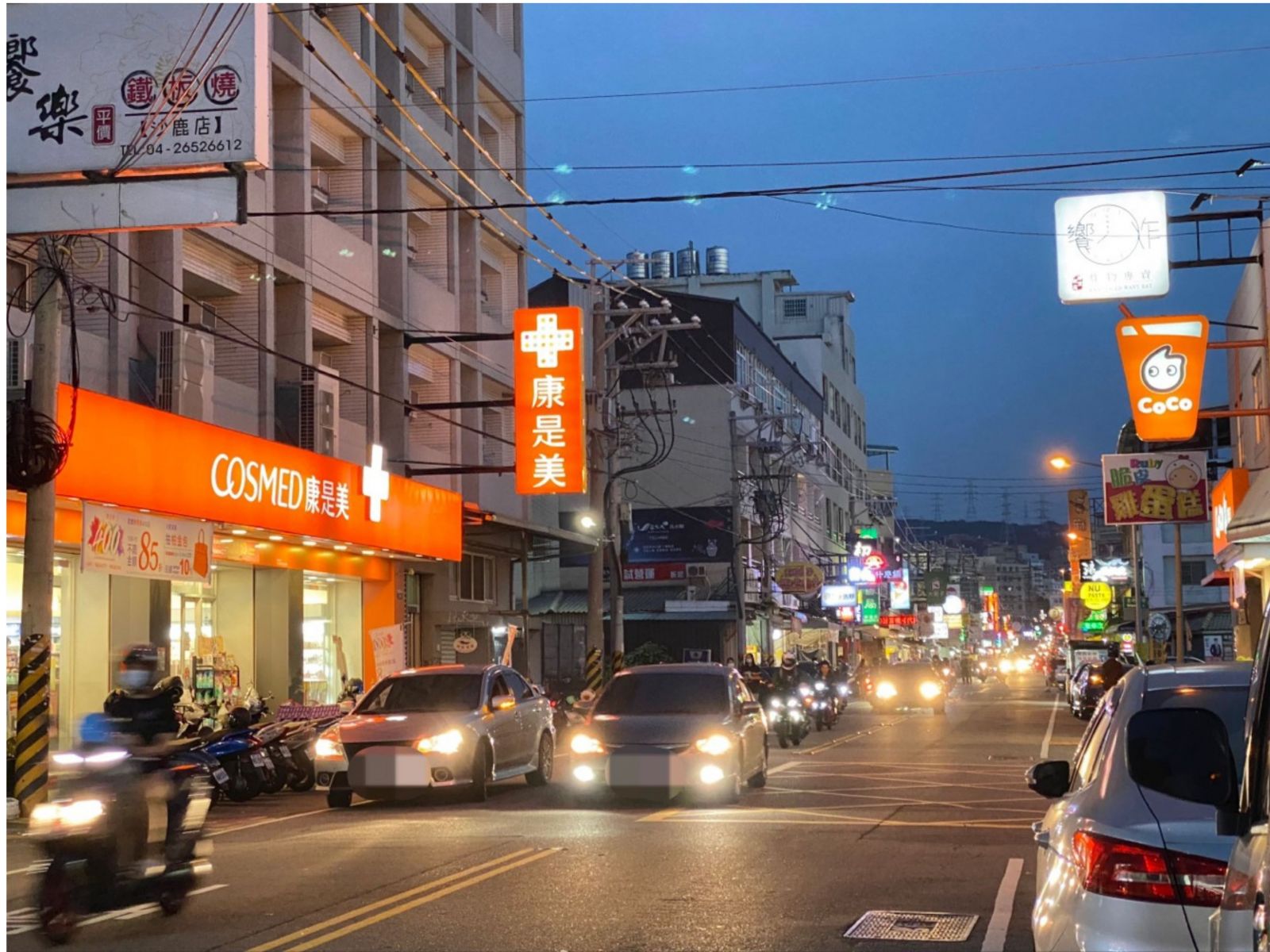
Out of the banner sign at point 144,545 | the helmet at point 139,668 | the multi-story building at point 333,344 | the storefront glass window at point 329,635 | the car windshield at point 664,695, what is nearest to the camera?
the helmet at point 139,668

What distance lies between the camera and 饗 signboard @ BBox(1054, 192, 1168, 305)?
74.8ft

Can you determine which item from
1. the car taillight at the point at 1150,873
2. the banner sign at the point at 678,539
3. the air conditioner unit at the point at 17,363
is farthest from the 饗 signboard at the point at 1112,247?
the banner sign at the point at 678,539

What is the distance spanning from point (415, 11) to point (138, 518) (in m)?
17.7

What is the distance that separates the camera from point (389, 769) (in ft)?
→ 59.3

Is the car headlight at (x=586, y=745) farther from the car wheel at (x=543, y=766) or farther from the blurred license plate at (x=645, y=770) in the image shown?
the car wheel at (x=543, y=766)

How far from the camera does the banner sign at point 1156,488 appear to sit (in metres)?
35.3

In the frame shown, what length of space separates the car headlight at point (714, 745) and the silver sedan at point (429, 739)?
2.64 meters

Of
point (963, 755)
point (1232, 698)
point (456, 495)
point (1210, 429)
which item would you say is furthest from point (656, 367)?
point (1232, 698)

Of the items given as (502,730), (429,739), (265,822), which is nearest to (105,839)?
(265,822)

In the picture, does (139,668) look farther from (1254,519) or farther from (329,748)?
(1254,519)

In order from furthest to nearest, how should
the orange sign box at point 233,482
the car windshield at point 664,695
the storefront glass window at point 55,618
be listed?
the storefront glass window at point 55,618
the orange sign box at point 233,482
the car windshield at point 664,695

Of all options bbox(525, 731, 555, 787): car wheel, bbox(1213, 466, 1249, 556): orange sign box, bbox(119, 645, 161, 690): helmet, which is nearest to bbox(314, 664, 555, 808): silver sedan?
bbox(525, 731, 555, 787): car wheel

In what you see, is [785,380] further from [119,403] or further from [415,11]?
[119,403]

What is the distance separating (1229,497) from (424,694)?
19.3 meters
